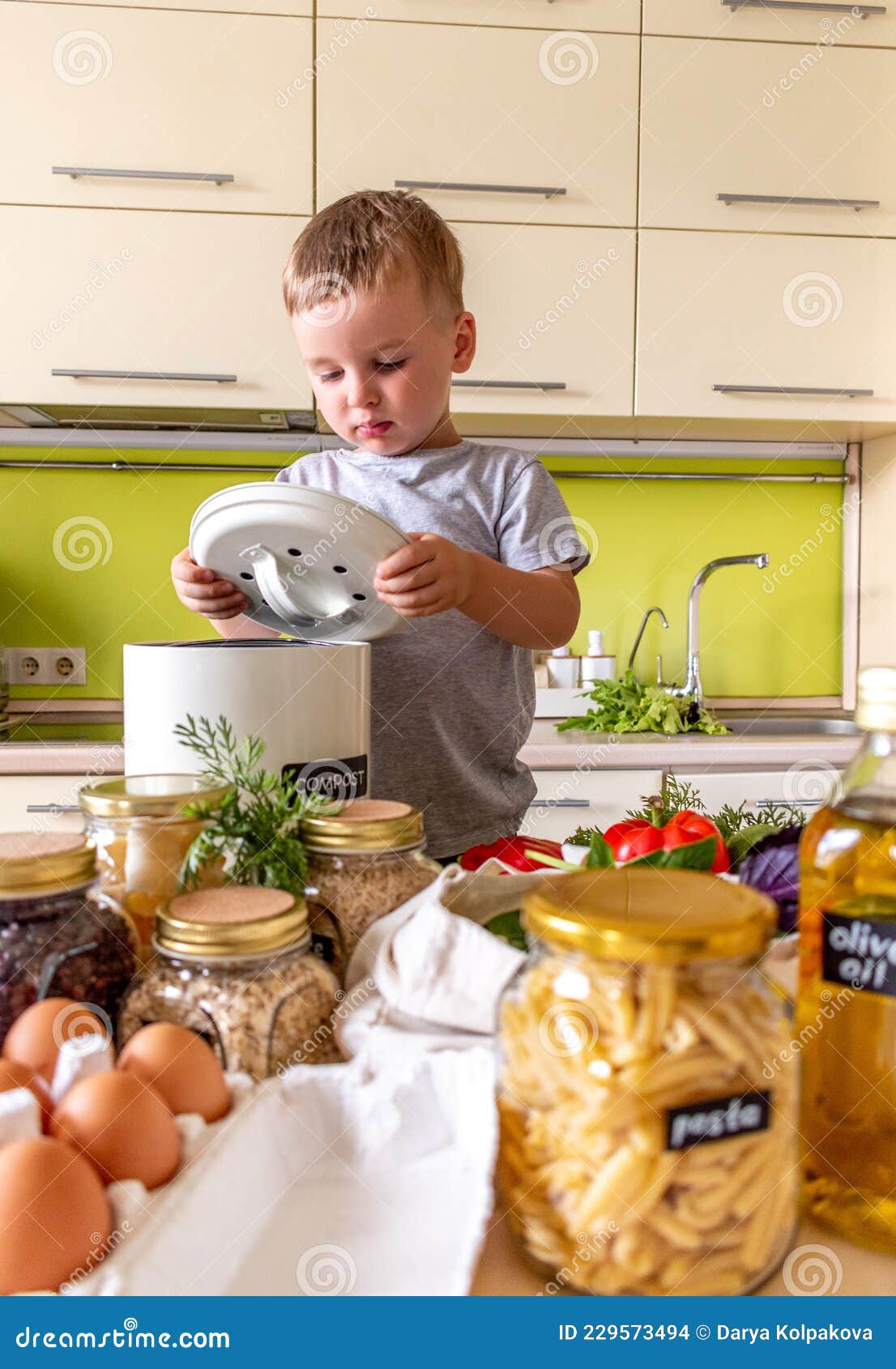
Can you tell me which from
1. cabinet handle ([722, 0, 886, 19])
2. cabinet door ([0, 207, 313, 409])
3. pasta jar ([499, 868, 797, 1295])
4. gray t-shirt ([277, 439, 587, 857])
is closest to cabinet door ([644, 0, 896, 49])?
cabinet handle ([722, 0, 886, 19])

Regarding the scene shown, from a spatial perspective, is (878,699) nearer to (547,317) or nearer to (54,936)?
(54,936)

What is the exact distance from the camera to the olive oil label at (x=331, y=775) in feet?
1.92

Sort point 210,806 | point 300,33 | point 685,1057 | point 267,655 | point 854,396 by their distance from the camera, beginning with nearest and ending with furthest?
point 685,1057
point 210,806
point 267,655
point 300,33
point 854,396

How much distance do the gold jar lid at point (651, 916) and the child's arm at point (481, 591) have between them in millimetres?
299

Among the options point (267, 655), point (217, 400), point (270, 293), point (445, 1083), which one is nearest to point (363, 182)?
point (270, 293)

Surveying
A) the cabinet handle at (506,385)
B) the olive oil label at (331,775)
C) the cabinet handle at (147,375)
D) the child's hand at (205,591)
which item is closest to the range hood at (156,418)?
the cabinet handle at (147,375)

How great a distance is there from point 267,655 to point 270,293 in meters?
1.34

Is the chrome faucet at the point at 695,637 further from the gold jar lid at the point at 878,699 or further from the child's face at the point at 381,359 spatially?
the gold jar lid at the point at 878,699

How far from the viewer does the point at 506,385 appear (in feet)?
5.83

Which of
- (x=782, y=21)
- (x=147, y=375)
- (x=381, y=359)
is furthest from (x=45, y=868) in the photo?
(x=782, y=21)

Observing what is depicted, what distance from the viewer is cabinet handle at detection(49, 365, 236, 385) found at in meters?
1.71

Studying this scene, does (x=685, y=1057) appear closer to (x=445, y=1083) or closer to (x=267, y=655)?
(x=445, y=1083)

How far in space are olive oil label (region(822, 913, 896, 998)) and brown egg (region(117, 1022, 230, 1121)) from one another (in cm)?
22

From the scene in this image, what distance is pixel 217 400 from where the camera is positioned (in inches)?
68.8
